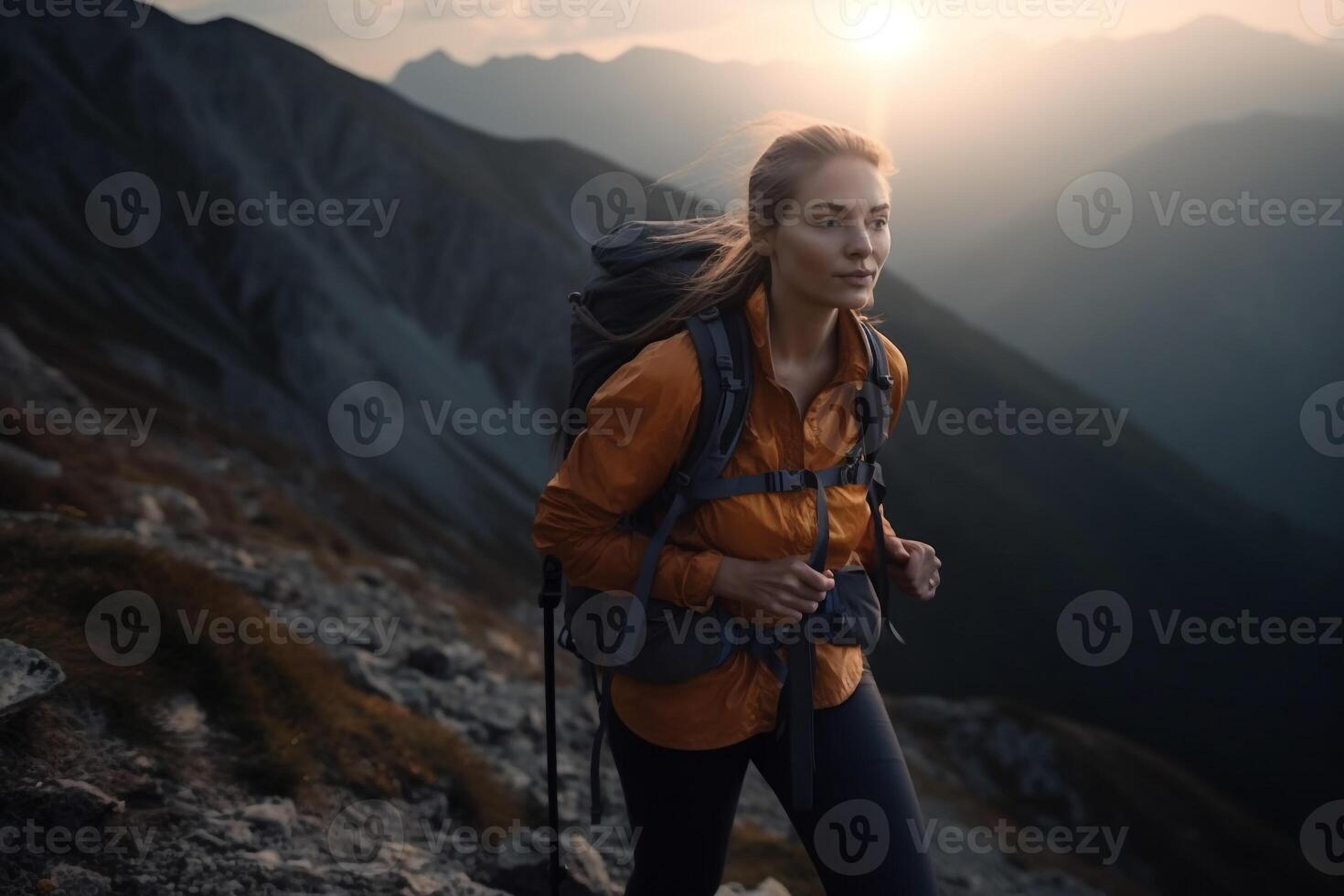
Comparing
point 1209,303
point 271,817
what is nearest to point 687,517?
point 271,817

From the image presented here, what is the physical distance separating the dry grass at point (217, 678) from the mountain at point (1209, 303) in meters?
113

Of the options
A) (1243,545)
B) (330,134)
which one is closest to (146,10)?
(330,134)

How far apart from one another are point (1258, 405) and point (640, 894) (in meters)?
134

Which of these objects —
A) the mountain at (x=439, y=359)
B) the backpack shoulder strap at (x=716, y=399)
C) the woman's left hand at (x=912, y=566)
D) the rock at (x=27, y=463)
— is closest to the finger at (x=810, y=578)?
the backpack shoulder strap at (x=716, y=399)

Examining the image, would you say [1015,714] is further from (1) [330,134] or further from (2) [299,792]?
(1) [330,134]

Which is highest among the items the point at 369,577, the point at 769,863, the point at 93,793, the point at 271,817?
the point at 93,793

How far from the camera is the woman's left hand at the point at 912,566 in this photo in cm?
347

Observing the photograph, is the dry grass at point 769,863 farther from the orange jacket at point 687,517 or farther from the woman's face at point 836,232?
the woman's face at point 836,232

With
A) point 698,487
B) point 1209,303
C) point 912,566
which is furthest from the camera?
point 1209,303

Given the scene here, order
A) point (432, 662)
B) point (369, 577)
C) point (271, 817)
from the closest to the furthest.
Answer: point (271, 817), point (432, 662), point (369, 577)

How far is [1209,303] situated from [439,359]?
10773cm

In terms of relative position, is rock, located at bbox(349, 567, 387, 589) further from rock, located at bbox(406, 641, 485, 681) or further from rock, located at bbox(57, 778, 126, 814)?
rock, located at bbox(57, 778, 126, 814)

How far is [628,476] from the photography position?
3.00 meters

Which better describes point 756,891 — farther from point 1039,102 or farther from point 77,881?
point 1039,102
